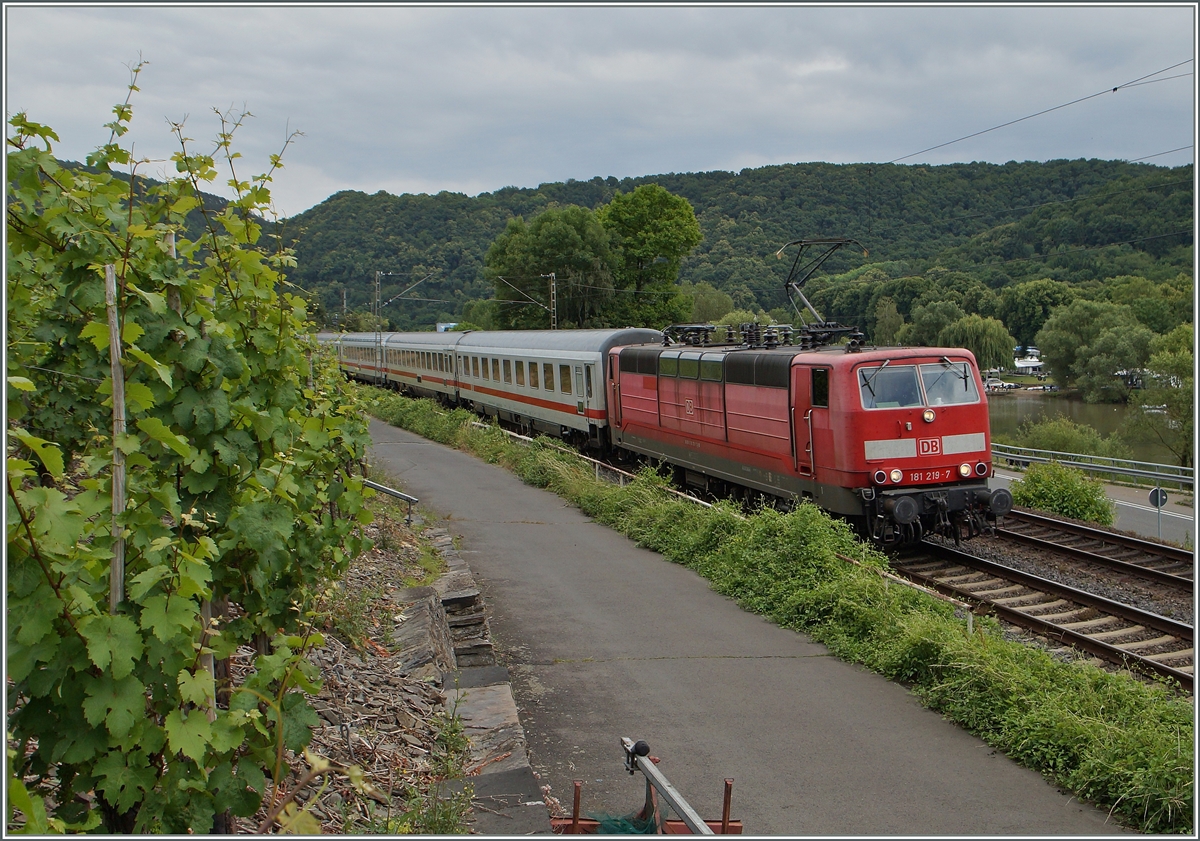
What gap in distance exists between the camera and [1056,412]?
5822cm

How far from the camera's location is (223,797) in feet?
12.9

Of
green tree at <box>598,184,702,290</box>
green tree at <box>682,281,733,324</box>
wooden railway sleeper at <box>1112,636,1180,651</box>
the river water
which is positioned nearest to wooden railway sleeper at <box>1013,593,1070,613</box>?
wooden railway sleeper at <box>1112,636,1180,651</box>

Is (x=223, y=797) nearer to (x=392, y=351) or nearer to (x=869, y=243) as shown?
(x=392, y=351)

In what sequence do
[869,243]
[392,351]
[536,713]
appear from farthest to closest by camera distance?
1. [869,243]
2. [392,351]
3. [536,713]

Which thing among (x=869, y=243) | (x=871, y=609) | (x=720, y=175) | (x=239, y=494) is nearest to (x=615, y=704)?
(x=871, y=609)

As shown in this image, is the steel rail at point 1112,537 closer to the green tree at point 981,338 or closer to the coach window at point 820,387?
the coach window at point 820,387

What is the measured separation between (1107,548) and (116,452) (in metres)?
15.3

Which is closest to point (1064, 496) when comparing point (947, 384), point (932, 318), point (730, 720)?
point (947, 384)

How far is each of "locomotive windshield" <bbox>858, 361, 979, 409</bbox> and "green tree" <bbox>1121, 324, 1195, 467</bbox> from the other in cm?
3729

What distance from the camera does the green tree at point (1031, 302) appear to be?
6888 centimetres

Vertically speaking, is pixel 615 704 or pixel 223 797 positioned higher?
pixel 223 797

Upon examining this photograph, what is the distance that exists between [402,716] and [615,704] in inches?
78.0

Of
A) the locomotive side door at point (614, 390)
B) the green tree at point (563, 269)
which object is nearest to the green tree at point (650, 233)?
the green tree at point (563, 269)

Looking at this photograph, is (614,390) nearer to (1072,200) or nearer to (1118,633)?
(1118,633)
